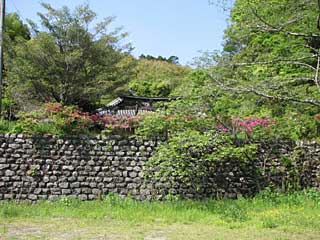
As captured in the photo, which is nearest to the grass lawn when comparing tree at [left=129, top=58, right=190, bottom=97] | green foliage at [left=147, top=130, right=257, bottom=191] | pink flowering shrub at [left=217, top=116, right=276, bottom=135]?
green foliage at [left=147, top=130, right=257, bottom=191]

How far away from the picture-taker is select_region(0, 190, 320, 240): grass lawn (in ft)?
21.6

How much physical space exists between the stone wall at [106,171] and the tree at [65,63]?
14.3 ft

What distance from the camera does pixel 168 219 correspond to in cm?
797

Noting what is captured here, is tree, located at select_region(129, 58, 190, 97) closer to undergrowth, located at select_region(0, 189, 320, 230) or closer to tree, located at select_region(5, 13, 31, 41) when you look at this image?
tree, located at select_region(5, 13, 31, 41)

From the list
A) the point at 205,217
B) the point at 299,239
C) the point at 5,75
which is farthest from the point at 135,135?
the point at 5,75

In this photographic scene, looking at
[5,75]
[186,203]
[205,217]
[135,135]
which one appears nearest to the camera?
[205,217]

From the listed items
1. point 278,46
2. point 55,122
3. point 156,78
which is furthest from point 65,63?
point 156,78

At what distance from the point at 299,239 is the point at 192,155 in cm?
389

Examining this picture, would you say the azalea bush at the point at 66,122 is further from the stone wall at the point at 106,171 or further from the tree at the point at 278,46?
the tree at the point at 278,46

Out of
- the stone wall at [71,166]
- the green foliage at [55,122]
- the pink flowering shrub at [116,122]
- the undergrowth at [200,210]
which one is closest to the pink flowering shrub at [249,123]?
the undergrowth at [200,210]

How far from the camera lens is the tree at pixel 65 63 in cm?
1369

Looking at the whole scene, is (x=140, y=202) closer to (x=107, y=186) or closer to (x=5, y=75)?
(x=107, y=186)

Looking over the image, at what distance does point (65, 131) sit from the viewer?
9.99m

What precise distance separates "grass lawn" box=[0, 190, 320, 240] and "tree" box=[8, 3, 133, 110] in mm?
5539
